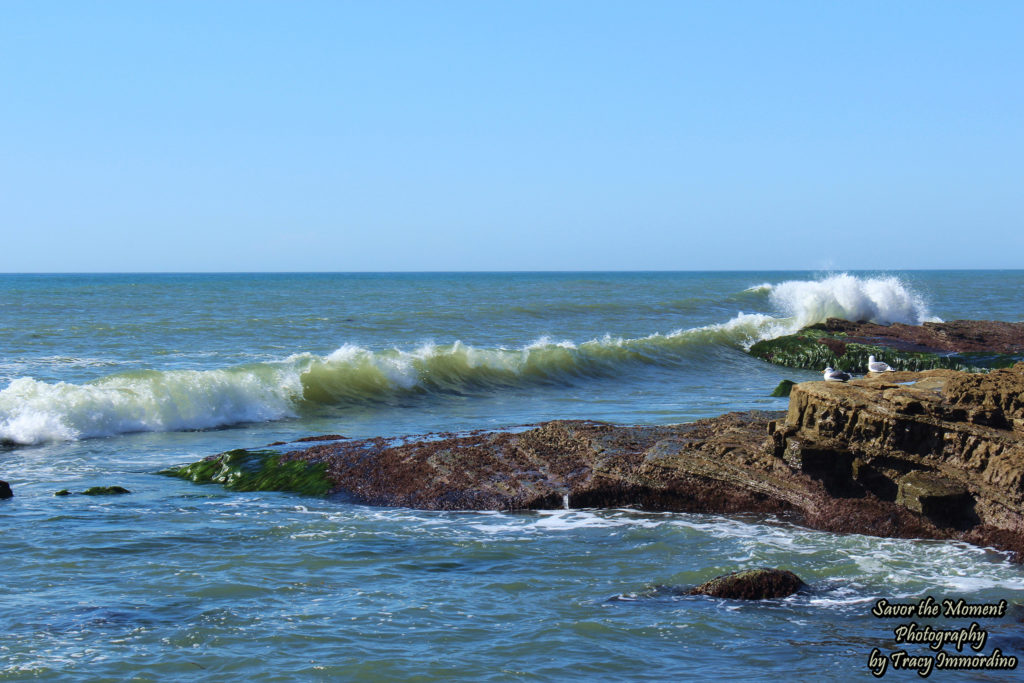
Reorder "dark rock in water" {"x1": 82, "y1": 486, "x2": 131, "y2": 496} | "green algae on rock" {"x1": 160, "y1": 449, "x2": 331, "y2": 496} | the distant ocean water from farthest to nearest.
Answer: "green algae on rock" {"x1": 160, "y1": 449, "x2": 331, "y2": 496}, "dark rock in water" {"x1": 82, "y1": 486, "x2": 131, "y2": 496}, the distant ocean water

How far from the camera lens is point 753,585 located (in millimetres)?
7195

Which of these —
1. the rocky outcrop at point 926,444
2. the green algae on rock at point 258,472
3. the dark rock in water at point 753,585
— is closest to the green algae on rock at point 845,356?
the rocky outcrop at point 926,444

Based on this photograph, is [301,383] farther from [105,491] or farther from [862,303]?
[862,303]

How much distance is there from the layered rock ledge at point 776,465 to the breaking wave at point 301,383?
15.2 ft

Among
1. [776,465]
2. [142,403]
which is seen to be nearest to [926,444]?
[776,465]

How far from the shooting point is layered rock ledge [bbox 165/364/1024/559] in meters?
8.55

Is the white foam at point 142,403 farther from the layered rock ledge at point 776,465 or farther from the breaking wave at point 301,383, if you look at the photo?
the layered rock ledge at point 776,465

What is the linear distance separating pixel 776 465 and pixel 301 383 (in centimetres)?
1183

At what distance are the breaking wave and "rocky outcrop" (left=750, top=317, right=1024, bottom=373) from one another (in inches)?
99.3

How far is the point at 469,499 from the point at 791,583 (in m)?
3.79

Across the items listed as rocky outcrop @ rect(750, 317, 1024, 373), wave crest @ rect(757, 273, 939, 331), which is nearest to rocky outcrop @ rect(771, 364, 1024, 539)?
rocky outcrop @ rect(750, 317, 1024, 373)

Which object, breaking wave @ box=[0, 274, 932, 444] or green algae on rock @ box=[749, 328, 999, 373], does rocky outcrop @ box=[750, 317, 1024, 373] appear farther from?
breaking wave @ box=[0, 274, 932, 444]

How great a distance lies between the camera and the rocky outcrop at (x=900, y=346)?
78.0ft

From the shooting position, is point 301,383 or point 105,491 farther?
point 301,383
